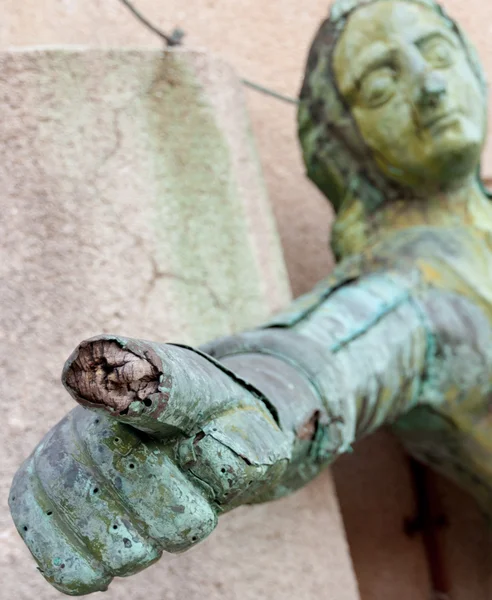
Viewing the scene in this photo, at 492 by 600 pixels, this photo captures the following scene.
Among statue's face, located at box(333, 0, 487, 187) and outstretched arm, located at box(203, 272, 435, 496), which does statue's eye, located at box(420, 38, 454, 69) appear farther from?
outstretched arm, located at box(203, 272, 435, 496)

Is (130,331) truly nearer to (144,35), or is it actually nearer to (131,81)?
(131,81)

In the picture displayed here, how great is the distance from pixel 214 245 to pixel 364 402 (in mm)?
296

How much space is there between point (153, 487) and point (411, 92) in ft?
2.03

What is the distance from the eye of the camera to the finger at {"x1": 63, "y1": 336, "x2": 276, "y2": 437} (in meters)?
0.31

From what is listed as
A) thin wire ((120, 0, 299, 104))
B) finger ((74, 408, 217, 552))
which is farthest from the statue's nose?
finger ((74, 408, 217, 552))

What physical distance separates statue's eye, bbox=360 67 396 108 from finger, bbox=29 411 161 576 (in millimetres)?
614

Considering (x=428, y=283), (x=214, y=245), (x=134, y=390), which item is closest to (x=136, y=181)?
(x=214, y=245)

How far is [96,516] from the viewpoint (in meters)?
0.37

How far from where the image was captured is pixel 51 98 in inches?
30.4

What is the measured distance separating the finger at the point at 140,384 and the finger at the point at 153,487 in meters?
0.02

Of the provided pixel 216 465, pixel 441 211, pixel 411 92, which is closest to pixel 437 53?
pixel 411 92

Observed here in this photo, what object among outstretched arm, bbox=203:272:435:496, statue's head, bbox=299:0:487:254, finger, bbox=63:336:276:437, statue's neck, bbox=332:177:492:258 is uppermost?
statue's head, bbox=299:0:487:254

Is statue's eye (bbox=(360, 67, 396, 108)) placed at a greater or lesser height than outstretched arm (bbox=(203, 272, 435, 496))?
greater

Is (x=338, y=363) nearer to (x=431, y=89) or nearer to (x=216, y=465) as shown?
(x=216, y=465)
